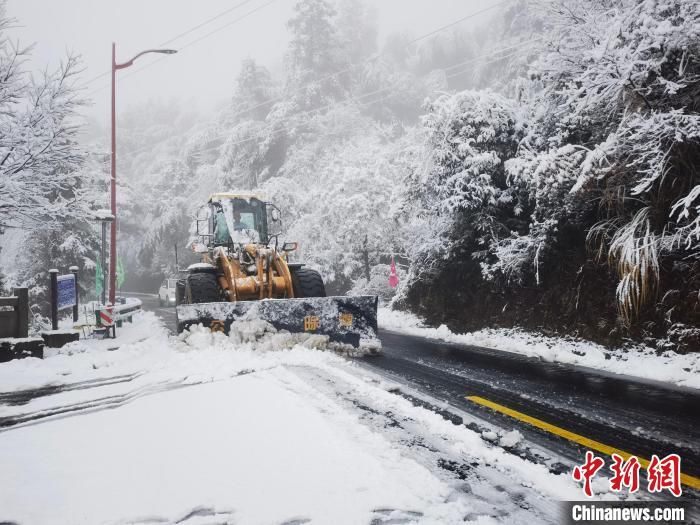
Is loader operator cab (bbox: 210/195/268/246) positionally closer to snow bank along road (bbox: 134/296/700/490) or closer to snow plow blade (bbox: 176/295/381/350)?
snow plow blade (bbox: 176/295/381/350)

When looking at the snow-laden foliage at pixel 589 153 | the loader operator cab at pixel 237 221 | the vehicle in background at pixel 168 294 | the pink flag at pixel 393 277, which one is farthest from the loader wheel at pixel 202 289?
the vehicle in background at pixel 168 294

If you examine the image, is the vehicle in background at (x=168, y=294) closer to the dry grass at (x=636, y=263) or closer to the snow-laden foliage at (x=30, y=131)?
the snow-laden foliage at (x=30, y=131)

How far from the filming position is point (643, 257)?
6.12 metres

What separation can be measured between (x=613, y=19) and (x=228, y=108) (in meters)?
35.5

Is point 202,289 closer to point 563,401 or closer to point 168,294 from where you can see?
point 563,401

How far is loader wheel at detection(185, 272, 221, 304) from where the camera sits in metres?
8.23

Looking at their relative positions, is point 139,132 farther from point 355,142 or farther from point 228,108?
point 355,142

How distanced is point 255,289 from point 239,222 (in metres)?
2.00

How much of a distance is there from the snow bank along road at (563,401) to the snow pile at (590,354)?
12.5 inches

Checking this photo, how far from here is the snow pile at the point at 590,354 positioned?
5.54m

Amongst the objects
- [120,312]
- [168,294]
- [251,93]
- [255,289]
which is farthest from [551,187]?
[251,93]

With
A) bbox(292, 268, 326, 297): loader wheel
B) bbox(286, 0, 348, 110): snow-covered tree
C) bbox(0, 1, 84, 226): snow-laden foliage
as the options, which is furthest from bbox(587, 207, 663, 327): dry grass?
bbox(286, 0, 348, 110): snow-covered tree

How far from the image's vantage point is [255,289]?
8578 mm

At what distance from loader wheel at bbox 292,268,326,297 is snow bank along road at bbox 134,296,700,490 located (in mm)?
2283
